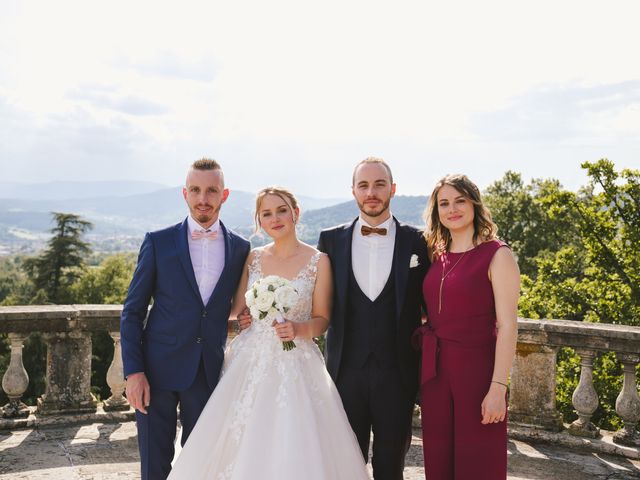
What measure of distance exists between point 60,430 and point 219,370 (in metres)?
2.17

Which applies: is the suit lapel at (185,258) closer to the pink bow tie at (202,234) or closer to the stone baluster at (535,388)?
the pink bow tie at (202,234)

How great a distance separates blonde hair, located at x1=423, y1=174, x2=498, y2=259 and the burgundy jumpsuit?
0.31 ft

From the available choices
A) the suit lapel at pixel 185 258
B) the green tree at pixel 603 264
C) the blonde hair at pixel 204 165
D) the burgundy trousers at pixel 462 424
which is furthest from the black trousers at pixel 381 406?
the green tree at pixel 603 264

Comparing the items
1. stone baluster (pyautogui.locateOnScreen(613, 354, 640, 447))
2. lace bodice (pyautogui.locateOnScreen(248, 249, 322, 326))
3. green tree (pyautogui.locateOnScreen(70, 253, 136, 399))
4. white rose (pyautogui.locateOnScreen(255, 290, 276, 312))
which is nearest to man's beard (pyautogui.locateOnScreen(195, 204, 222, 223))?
lace bodice (pyautogui.locateOnScreen(248, 249, 322, 326))

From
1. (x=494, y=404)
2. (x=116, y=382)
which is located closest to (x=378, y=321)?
(x=494, y=404)

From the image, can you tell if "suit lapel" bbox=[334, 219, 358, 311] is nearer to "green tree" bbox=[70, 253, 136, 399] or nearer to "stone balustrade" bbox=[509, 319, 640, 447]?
"stone balustrade" bbox=[509, 319, 640, 447]

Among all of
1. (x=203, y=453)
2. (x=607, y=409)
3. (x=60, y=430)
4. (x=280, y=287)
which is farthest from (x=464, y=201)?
(x=607, y=409)

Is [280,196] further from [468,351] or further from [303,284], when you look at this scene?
[468,351]

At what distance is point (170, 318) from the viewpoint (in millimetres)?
3584

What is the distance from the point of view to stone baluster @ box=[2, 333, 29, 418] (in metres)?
5.00

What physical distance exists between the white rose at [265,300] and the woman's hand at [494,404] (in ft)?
4.35

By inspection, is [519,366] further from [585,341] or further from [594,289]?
[594,289]

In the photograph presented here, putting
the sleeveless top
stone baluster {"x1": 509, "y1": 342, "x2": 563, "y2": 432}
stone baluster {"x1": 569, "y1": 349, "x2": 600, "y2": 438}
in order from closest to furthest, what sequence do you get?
1. the sleeveless top
2. stone baluster {"x1": 569, "y1": 349, "x2": 600, "y2": 438}
3. stone baluster {"x1": 509, "y1": 342, "x2": 563, "y2": 432}

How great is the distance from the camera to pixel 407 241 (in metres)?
3.78
